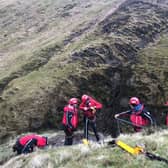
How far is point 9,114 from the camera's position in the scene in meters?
27.6

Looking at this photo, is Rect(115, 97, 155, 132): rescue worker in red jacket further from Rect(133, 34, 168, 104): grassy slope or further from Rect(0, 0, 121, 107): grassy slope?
Rect(0, 0, 121, 107): grassy slope

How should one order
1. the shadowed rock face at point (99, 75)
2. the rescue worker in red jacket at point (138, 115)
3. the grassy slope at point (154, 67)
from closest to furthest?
1. the rescue worker in red jacket at point (138, 115)
2. the shadowed rock face at point (99, 75)
3. the grassy slope at point (154, 67)

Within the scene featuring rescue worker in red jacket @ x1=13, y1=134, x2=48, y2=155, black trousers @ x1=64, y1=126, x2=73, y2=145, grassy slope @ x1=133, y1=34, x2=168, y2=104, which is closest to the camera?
rescue worker in red jacket @ x1=13, y1=134, x2=48, y2=155

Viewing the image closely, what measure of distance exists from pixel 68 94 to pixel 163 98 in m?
7.59

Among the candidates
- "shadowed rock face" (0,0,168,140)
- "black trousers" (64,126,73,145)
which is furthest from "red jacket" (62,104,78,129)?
Result: "shadowed rock face" (0,0,168,140)

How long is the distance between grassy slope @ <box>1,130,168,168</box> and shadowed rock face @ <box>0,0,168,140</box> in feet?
35.2

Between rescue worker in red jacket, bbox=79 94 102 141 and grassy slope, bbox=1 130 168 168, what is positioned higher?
rescue worker in red jacket, bbox=79 94 102 141

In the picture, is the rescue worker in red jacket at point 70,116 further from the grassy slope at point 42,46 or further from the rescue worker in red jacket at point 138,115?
the grassy slope at point 42,46

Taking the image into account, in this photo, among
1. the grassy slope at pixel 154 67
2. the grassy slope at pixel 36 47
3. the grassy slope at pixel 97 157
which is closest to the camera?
the grassy slope at pixel 97 157

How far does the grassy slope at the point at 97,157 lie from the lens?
12484 millimetres

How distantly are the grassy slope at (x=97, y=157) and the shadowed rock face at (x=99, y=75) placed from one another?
35.2ft

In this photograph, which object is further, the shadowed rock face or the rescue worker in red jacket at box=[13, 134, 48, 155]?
the shadowed rock face

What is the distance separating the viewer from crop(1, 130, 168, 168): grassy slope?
41.0 ft

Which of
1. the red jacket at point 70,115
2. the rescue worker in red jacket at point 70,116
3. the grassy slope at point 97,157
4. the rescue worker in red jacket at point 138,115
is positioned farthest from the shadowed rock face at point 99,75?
the grassy slope at point 97,157
